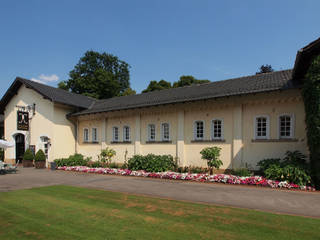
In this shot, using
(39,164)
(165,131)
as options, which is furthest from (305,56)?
(39,164)

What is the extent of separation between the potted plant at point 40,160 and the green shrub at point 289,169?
17007 millimetres

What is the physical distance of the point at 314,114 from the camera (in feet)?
32.8

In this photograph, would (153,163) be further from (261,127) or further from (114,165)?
(261,127)

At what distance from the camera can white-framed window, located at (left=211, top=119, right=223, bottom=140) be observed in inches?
589

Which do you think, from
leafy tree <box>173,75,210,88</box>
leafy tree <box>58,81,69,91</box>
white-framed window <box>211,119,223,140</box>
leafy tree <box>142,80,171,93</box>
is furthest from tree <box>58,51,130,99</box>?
white-framed window <box>211,119,223,140</box>

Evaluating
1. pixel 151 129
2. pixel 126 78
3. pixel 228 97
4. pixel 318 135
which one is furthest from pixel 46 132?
pixel 126 78

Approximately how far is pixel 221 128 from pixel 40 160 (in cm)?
1506

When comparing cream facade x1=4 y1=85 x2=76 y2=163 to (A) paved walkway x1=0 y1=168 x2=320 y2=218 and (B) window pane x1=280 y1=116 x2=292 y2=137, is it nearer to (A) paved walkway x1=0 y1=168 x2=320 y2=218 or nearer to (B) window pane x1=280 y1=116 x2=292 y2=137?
(A) paved walkway x1=0 y1=168 x2=320 y2=218

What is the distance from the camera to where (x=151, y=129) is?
18266 mm

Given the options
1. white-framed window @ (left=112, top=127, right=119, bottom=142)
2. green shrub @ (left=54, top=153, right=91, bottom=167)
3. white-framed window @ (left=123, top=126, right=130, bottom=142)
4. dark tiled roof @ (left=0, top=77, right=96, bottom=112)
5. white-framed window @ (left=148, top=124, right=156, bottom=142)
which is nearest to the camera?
white-framed window @ (left=148, top=124, right=156, bottom=142)

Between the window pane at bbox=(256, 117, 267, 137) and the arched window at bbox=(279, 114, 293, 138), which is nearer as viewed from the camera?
the arched window at bbox=(279, 114, 293, 138)

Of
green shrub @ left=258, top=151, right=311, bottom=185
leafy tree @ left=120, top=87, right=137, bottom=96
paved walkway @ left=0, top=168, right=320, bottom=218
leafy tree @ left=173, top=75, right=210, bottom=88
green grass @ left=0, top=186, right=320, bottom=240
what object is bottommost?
paved walkway @ left=0, top=168, right=320, bottom=218

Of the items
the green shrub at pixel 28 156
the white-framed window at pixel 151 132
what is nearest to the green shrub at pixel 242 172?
the white-framed window at pixel 151 132

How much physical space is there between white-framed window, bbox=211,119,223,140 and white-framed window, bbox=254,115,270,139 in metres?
2.07
